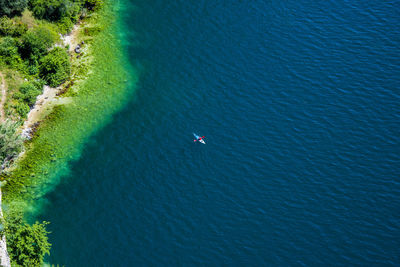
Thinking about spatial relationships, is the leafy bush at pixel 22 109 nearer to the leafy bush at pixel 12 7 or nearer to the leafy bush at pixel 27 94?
the leafy bush at pixel 27 94

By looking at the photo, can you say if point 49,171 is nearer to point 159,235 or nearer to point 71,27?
point 159,235

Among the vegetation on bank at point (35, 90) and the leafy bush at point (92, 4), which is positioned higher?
the leafy bush at point (92, 4)

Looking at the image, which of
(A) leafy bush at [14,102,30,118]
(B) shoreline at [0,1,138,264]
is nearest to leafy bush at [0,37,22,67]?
(B) shoreline at [0,1,138,264]

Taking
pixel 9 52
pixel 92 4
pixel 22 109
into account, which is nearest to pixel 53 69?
pixel 9 52

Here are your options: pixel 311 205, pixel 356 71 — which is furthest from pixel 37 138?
pixel 356 71

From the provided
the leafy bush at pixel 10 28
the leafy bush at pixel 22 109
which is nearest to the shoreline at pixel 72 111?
the leafy bush at pixel 22 109

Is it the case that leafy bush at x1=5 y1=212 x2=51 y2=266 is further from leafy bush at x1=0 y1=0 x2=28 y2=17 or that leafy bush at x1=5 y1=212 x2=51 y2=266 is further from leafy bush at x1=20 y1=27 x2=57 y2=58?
leafy bush at x1=0 y1=0 x2=28 y2=17
